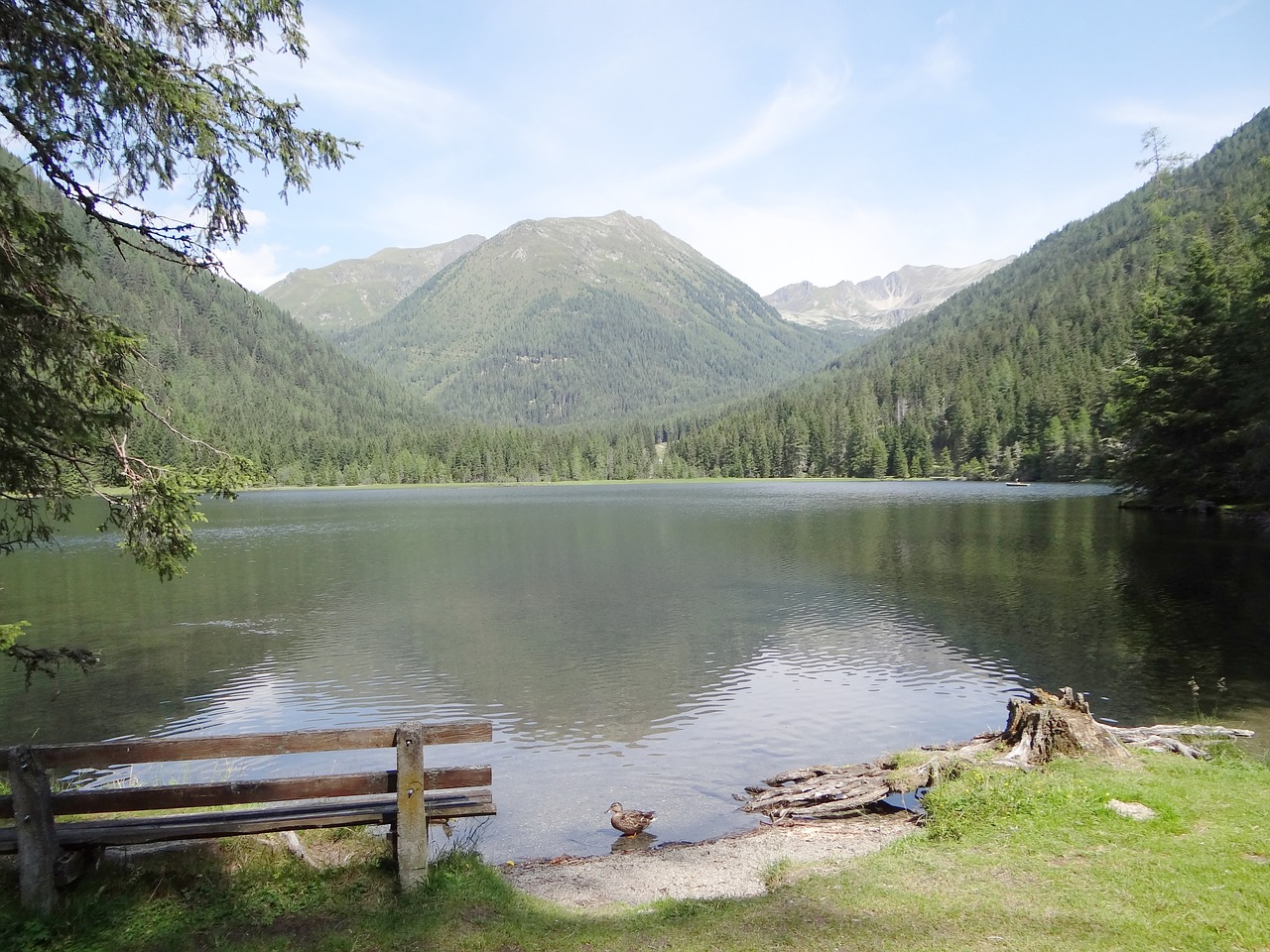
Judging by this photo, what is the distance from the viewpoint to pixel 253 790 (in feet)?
25.0

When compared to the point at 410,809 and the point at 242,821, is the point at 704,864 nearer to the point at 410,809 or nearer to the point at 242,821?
the point at 410,809

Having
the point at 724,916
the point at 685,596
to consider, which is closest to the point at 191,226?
the point at 724,916

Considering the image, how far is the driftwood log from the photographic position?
12719 millimetres

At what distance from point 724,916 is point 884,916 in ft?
5.42

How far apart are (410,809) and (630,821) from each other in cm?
619

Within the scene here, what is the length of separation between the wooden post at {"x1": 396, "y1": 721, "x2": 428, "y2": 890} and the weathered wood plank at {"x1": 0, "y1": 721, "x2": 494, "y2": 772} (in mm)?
152

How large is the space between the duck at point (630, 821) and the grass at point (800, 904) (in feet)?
13.0

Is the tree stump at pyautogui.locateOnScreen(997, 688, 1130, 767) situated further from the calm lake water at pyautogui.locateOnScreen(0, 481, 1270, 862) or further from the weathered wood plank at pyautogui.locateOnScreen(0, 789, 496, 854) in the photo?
the weathered wood plank at pyautogui.locateOnScreen(0, 789, 496, 854)

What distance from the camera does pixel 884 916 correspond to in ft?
24.5

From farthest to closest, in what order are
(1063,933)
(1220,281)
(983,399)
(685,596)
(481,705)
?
(983,399) < (1220,281) < (685,596) < (481,705) < (1063,933)

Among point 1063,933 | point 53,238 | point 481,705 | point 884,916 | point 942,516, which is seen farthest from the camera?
point 942,516

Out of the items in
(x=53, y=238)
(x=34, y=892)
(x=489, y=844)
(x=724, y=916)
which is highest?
(x=53, y=238)

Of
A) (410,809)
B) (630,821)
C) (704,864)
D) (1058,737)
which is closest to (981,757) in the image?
(1058,737)

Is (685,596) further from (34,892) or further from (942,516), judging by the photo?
(942,516)
